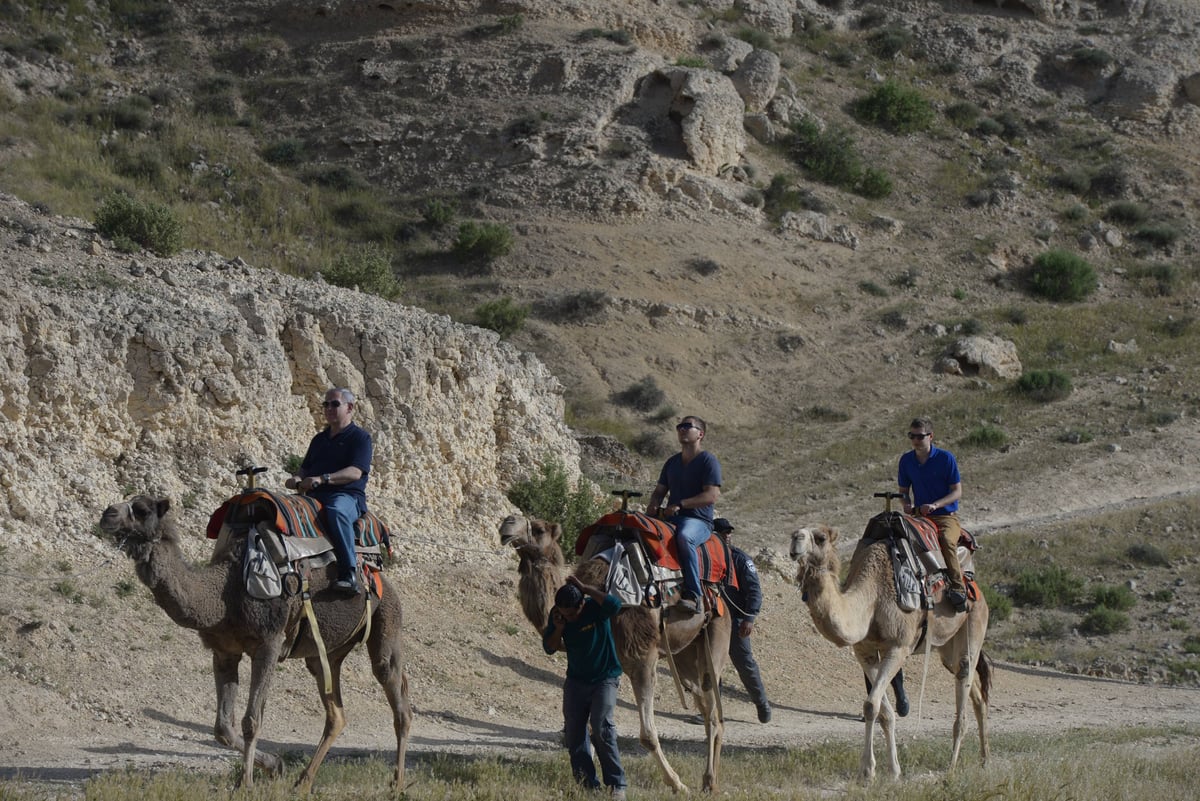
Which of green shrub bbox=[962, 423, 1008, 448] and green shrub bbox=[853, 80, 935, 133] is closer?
green shrub bbox=[962, 423, 1008, 448]

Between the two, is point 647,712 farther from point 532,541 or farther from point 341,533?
point 341,533

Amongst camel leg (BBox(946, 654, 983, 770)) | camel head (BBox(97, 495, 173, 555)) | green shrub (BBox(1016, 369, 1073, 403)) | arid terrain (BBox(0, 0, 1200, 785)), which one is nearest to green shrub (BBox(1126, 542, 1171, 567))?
arid terrain (BBox(0, 0, 1200, 785))

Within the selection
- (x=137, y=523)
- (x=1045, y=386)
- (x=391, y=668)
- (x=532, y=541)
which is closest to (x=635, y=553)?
(x=532, y=541)

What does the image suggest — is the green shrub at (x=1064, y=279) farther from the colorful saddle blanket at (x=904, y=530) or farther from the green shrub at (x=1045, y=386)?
the colorful saddle blanket at (x=904, y=530)

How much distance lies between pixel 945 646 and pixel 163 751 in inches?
305

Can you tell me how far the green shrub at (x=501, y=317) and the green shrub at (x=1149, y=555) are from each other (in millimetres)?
18612

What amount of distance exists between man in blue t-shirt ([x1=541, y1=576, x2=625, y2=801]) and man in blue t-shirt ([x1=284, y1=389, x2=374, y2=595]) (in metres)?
1.96

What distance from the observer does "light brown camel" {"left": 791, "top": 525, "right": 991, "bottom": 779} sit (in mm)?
10195

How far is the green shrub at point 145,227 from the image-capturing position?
1875cm

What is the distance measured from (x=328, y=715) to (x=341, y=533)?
54.7 inches

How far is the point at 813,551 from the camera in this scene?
1009cm

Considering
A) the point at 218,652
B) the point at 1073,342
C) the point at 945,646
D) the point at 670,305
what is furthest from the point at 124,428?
the point at 1073,342

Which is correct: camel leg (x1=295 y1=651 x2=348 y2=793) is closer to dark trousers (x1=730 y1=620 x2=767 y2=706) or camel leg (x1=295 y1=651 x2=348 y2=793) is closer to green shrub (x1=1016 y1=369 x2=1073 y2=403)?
dark trousers (x1=730 y1=620 x2=767 y2=706)

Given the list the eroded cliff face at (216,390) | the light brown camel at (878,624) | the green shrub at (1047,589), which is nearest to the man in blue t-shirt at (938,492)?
the light brown camel at (878,624)
